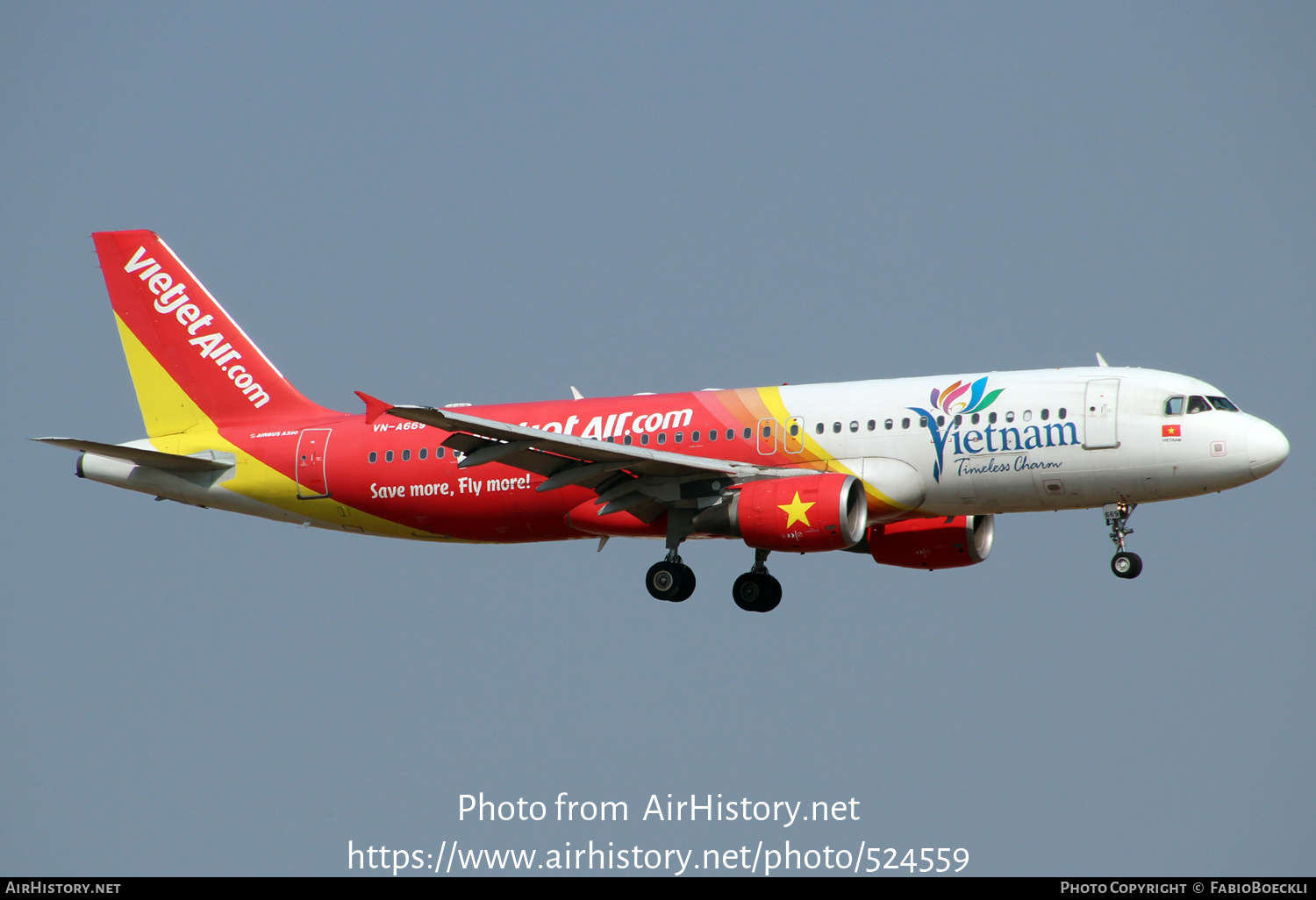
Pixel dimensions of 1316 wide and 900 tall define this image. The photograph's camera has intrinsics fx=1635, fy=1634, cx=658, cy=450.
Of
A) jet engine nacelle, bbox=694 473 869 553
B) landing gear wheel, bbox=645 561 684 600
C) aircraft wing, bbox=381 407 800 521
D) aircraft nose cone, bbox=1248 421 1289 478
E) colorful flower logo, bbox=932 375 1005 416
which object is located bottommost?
landing gear wheel, bbox=645 561 684 600

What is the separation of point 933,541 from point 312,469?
16549mm

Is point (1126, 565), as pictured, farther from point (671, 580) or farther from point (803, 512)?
point (671, 580)

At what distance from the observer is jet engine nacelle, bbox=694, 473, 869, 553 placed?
37219 millimetres

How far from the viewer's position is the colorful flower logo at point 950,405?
125 feet

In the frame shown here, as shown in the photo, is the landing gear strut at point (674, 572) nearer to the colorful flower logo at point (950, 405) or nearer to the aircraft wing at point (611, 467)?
the aircraft wing at point (611, 467)

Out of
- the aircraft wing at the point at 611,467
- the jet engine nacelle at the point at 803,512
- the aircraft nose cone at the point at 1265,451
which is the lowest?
the jet engine nacelle at the point at 803,512

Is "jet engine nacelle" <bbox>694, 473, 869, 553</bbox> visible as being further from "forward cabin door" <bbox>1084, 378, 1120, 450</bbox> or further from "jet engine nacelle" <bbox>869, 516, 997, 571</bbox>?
"forward cabin door" <bbox>1084, 378, 1120, 450</bbox>

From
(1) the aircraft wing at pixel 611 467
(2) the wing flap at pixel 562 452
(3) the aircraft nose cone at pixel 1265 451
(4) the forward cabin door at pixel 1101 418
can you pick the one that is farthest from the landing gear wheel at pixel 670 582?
(3) the aircraft nose cone at pixel 1265 451

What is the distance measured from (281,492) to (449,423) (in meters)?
9.81

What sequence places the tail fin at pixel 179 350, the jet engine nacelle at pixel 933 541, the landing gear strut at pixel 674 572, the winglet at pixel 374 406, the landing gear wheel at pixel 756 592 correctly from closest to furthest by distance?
the winglet at pixel 374 406 → the landing gear strut at pixel 674 572 → the landing gear wheel at pixel 756 592 → the jet engine nacelle at pixel 933 541 → the tail fin at pixel 179 350

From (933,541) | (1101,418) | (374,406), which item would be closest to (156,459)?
(374,406)

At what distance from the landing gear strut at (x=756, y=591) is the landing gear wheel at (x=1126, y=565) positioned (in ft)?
27.7

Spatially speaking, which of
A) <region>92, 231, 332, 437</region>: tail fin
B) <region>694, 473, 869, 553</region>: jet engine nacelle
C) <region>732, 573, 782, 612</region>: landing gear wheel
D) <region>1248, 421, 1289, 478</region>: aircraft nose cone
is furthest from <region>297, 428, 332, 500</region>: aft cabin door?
<region>1248, 421, 1289, 478</region>: aircraft nose cone

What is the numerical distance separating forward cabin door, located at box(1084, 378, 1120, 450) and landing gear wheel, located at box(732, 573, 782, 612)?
8921mm
